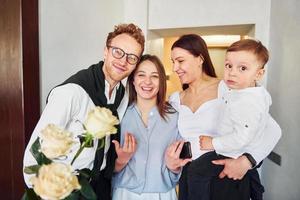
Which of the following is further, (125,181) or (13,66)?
(13,66)

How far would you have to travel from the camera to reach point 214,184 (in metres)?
1.20

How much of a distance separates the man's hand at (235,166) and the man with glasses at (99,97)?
0.49 metres

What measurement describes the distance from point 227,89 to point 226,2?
4.23ft

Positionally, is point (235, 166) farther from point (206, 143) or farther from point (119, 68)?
point (119, 68)

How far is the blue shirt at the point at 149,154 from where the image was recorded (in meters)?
1.33

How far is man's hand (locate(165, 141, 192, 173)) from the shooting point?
1256 mm

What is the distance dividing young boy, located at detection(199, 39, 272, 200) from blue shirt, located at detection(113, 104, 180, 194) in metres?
0.29

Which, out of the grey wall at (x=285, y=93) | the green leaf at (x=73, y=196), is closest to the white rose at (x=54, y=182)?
the green leaf at (x=73, y=196)

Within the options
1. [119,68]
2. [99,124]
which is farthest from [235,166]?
[99,124]

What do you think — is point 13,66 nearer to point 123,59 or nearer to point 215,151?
point 123,59

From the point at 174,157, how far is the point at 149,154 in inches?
5.2

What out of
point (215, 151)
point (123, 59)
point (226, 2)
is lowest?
point (215, 151)

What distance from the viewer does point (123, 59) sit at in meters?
1.21

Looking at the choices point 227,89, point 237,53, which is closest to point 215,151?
point 227,89
